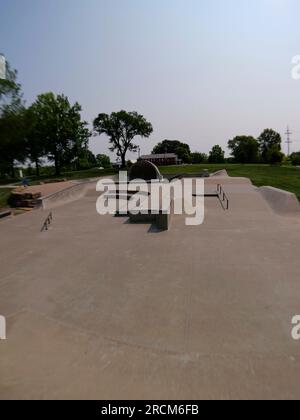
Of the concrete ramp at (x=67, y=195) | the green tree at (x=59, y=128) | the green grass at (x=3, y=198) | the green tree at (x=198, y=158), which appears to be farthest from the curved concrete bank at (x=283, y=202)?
the green tree at (x=198, y=158)

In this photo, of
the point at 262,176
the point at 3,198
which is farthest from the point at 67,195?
the point at 262,176

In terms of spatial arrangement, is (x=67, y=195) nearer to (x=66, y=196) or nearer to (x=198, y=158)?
(x=66, y=196)

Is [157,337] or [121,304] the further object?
[121,304]

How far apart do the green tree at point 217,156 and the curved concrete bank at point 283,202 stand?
64234mm

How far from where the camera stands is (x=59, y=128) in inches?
1540

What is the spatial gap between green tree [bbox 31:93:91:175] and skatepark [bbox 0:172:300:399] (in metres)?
30.3

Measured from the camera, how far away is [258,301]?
6.05m

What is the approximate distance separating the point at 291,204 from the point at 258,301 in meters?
10.3

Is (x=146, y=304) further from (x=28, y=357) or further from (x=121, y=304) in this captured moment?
(x=28, y=357)

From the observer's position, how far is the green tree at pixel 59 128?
38406 millimetres

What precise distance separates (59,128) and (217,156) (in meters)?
51.9

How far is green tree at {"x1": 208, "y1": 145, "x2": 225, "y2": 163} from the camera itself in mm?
80750

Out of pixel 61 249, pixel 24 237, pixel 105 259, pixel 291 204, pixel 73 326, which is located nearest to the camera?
pixel 73 326

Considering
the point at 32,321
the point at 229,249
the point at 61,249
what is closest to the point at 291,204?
the point at 229,249
